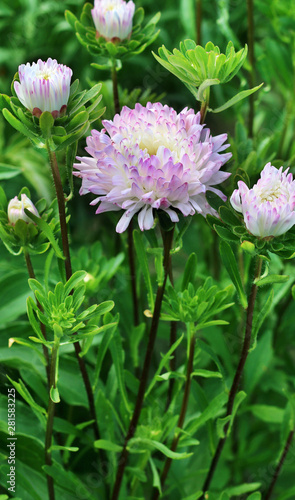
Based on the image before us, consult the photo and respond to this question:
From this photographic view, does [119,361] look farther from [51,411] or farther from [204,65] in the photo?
[204,65]

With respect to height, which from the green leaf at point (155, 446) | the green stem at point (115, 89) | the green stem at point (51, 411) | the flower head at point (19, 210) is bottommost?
the green leaf at point (155, 446)

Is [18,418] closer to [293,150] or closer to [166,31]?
[293,150]

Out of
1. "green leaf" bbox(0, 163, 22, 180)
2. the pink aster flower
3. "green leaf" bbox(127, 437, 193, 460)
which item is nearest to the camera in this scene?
the pink aster flower

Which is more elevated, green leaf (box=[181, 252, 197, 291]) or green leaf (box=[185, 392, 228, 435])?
green leaf (box=[181, 252, 197, 291])

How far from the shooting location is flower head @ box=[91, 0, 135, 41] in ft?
1.76

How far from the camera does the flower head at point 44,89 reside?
394mm

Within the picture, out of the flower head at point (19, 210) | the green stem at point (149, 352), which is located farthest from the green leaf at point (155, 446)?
the flower head at point (19, 210)

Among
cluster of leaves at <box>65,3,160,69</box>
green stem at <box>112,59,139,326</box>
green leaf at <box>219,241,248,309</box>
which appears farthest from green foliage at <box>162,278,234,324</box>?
cluster of leaves at <box>65,3,160,69</box>

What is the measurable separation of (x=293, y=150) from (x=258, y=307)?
0.26m

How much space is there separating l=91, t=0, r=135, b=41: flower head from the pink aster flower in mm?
228

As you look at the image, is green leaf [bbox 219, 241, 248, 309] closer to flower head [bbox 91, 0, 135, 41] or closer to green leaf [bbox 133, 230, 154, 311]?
green leaf [bbox 133, 230, 154, 311]

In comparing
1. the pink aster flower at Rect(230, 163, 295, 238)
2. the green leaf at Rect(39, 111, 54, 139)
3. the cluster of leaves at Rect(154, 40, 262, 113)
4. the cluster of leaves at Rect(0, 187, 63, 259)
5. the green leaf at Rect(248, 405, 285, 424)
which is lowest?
the green leaf at Rect(248, 405, 285, 424)

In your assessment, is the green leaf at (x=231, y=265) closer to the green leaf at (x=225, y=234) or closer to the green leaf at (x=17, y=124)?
the green leaf at (x=225, y=234)

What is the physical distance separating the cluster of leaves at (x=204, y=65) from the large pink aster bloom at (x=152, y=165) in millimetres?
25
